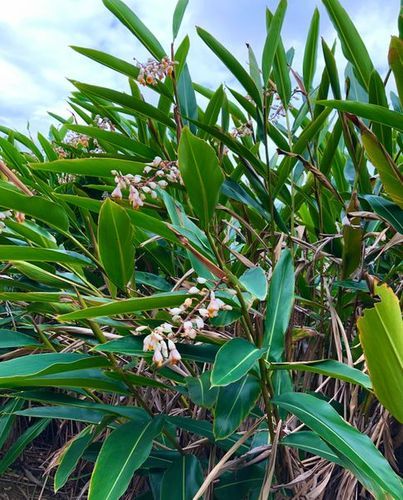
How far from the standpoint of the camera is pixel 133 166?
0.75 meters

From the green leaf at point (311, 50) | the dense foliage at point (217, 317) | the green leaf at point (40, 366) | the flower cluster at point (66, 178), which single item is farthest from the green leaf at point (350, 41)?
the flower cluster at point (66, 178)

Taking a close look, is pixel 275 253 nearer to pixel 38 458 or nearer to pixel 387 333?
pixel 387 333

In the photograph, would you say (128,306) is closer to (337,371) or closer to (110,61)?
(337,371)

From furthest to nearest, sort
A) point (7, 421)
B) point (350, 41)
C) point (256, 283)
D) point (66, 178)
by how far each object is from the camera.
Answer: point (66, 178)
point (7, 421)
point (350, 41)
point (256, 283)

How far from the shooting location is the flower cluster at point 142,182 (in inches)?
24.7

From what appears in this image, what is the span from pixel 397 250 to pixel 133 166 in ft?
1.48

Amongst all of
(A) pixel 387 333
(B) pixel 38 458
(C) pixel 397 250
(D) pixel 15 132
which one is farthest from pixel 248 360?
(D) pixel 15 132

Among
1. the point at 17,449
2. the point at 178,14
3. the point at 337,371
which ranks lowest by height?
the point at 17,449

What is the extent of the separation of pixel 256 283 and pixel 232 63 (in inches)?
17.0

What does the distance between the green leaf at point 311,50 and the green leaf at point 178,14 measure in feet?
0.87

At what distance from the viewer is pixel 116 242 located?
571mm

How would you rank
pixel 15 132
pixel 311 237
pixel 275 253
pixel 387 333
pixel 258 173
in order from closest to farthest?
pixel 387 333 → pixel 275 253 → pixel 258 173 → pixel 311 237 → pixel 15 132

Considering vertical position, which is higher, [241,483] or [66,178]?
[66,178]

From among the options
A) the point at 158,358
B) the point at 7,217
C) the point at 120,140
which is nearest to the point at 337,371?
the point at 158,358
